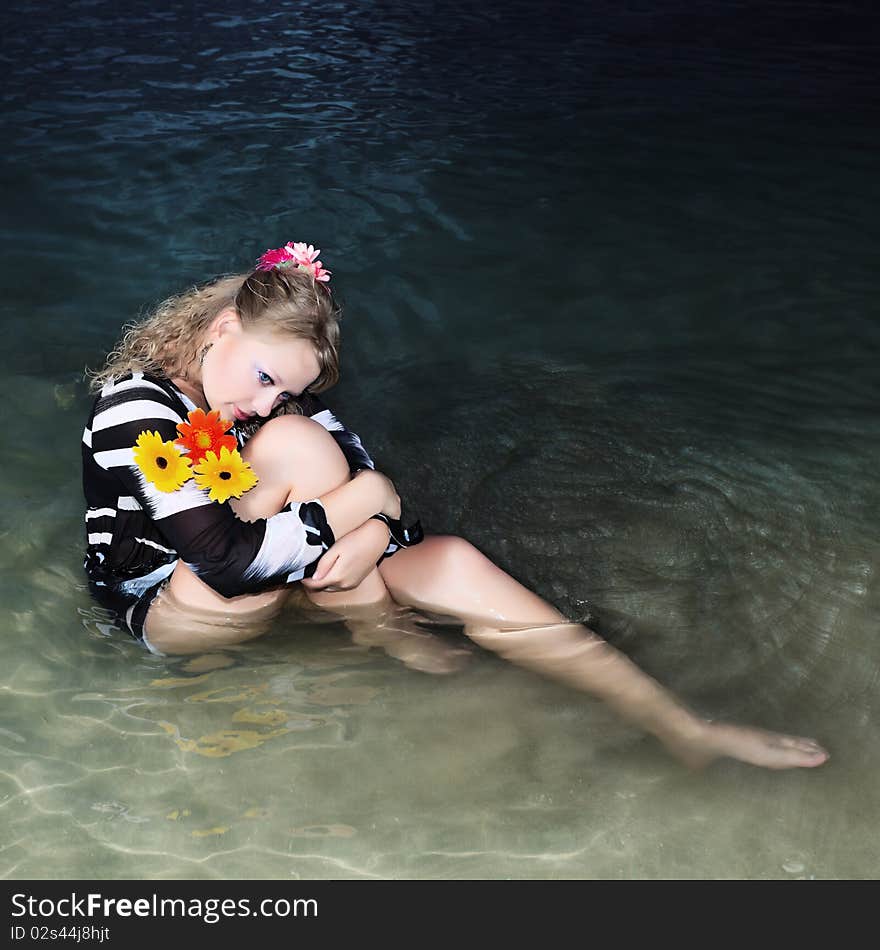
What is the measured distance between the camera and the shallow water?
7.32 feet

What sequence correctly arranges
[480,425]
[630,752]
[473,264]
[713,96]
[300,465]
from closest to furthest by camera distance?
[630,752], [300,465], [480,425], [473,264], [713,96]

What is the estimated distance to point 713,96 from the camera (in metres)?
8.24

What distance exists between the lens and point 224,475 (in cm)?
237

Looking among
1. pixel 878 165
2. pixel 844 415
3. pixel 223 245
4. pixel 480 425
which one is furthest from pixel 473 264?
pixel 878 165

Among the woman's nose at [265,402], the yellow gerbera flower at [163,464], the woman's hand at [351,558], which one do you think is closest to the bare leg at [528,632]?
the woman's hand at [351,558]

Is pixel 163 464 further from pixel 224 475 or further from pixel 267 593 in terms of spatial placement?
pixel 267 593

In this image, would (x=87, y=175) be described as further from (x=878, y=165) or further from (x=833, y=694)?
(x=833, y=694)

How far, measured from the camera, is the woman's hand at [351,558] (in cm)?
252

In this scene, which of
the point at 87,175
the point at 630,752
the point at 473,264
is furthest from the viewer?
the point at 87,175

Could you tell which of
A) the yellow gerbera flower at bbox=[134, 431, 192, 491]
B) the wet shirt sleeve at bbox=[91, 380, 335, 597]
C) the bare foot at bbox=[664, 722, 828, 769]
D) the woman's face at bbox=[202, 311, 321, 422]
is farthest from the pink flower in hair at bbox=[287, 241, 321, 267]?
the bare foot at bbox=[664, 722, 828, 769]

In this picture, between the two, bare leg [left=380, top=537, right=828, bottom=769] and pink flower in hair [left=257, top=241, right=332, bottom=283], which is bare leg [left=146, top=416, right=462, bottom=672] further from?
pink flower in hair [left=257, top=241, right=332, bottom=283]

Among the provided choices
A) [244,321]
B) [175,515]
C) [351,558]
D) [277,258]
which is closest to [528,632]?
[351,558]

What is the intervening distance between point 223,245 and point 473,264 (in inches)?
50.9

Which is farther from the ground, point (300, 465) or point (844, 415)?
point (300, 465)
